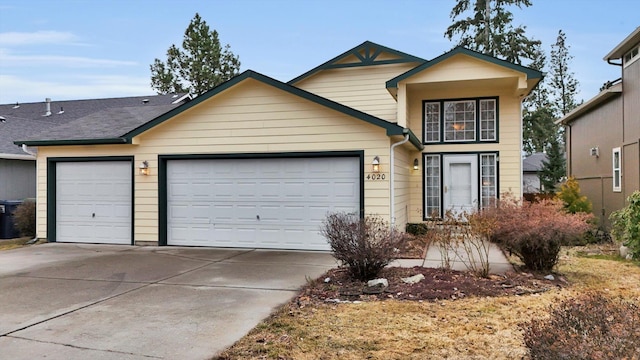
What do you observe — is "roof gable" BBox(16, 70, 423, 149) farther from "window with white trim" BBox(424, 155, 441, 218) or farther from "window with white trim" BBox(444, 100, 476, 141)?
"window with white trim" BBox(444, 100, 476, 141)

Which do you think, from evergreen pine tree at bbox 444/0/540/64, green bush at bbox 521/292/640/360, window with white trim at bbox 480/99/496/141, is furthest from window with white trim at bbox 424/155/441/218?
evergreen pine tree at bbox 444/0/540/64

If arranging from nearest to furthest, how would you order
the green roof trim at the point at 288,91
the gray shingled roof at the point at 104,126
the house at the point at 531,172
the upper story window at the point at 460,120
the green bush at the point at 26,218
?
the green roof trim at the point at 288,91 → the gray shingled roof at the point at 104,126 → the green bush at the point at 26,218 → the upper story window at the point at 460,120 → the house at the point at 531,172

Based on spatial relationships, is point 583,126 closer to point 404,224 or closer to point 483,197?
point 483,197

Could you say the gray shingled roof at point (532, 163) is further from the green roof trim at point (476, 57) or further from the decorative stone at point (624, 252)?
the decorative stone at point (624, 252)

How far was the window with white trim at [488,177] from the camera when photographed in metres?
12.3

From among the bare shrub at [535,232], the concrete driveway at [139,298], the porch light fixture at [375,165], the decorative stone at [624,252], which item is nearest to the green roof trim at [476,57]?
the porch light fixture at [375,165]

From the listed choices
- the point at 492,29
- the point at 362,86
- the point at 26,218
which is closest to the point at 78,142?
the point at 26,218

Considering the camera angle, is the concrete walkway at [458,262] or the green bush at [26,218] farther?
the green bush at [26,218]

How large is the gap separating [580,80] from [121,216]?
35.4 m

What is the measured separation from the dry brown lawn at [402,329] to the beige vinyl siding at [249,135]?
4174 millimetres

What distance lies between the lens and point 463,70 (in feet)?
37.5

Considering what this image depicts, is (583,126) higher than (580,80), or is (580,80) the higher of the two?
(580,80)

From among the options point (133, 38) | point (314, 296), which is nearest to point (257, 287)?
point (314, 296)

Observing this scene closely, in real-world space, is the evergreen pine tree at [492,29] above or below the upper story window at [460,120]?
above
